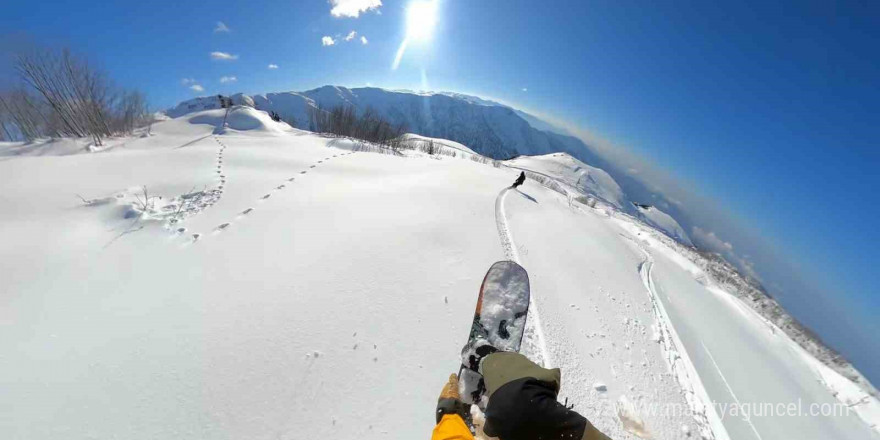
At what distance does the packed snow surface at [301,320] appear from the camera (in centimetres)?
263

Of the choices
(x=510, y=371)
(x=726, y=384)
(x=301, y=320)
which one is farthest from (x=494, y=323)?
(x=726, y=384)

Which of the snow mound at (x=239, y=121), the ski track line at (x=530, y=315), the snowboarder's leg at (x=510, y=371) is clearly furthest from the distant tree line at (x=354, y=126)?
the snowboarder's leg at (x=510, y=371)

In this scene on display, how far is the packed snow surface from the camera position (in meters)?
2.63

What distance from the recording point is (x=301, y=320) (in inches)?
138

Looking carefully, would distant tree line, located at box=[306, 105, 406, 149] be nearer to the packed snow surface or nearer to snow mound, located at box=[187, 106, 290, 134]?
snow mound, located at box=[187, 106, 290, 134]

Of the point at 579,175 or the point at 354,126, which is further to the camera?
the point at 579,175

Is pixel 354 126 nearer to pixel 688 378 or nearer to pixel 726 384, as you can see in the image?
pixel 688 378

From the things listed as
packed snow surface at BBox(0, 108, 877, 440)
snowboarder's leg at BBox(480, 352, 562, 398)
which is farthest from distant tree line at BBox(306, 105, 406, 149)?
snowboarder's leg at BBox(480, 352, 562, 398)

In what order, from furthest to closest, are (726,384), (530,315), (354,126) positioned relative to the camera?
(354,126) → (726,384) → (530,315)

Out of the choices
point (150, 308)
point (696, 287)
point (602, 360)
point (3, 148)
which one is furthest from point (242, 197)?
point (3, 148)

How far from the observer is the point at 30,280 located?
3584mm

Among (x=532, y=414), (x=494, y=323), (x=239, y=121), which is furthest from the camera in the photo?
(x=239, y=121)

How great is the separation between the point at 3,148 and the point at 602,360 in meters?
24.5

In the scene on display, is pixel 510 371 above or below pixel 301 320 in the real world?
above
